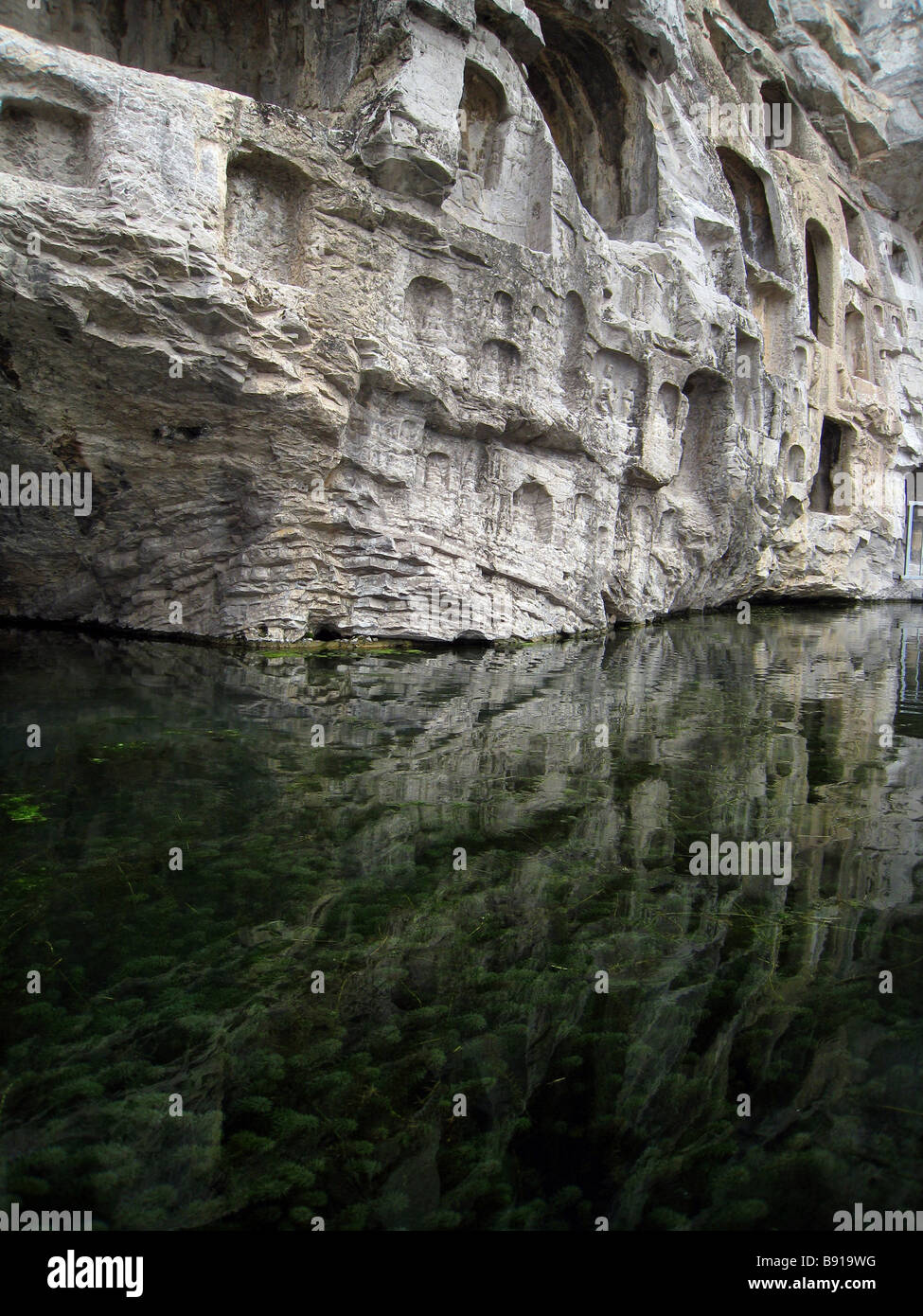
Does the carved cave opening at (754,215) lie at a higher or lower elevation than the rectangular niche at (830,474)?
higher

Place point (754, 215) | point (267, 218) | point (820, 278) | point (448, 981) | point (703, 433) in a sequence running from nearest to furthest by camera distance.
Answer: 1. point (448, 981)
2. point (267, 218)
3. point (703, 433)
4. point (754, 215)
5. point (820, 278)

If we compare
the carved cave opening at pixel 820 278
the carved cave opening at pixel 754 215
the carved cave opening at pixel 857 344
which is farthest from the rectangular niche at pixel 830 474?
the carved cave opening at pixel 754 215

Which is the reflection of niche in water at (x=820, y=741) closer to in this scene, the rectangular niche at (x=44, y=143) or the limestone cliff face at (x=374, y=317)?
the limestone cliff face at (x=374, y=317)

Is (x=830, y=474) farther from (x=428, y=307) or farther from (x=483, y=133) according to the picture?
(x=428, y=307)

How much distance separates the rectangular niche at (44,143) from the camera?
7.61 m

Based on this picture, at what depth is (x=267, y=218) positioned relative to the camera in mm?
9141

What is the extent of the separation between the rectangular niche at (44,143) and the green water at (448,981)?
16.5 ft

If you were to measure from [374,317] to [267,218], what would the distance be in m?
1.43

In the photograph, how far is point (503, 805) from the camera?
4.52 m

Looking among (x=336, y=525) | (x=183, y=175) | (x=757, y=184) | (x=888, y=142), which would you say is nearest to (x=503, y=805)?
(x=336, y=525)

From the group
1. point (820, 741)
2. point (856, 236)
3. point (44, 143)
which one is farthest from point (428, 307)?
point (856, 236)

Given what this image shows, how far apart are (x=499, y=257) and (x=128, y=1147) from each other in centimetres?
1037

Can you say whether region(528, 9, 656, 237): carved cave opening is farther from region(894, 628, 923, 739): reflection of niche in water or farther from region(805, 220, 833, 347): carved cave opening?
region(894, 628, 923, 739): reflection of niche in water

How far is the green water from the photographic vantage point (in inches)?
77.2
